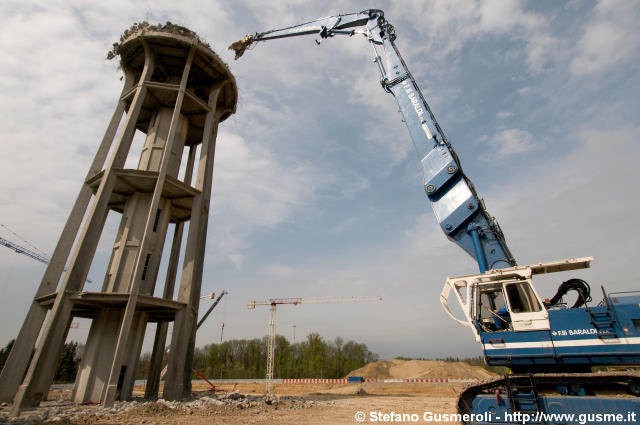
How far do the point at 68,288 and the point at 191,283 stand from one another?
4.36 metres

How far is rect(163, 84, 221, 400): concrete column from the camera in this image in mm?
13258

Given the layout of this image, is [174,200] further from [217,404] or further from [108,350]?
[217,404]

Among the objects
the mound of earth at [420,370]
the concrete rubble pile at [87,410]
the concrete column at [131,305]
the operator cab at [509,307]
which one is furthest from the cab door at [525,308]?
the mound of earth at [420,370]

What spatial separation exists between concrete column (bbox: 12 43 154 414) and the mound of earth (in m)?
43.6

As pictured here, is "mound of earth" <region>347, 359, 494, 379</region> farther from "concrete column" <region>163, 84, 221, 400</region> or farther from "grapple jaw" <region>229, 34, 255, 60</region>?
"grapple jaw" <region>229, 34, 255, 60</region>

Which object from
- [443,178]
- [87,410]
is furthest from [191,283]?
[443,178]

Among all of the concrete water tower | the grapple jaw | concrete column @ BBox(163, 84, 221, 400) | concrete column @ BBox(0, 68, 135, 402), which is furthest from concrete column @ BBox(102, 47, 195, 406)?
the grapple jaw

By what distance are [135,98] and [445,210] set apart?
1507 cm

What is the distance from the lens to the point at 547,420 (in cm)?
686

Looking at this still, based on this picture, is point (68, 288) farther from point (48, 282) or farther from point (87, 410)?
point (87, 410)

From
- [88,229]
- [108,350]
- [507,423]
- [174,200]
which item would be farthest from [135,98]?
[507,423]

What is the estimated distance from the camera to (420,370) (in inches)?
1873

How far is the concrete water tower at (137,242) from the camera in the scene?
12.3 m

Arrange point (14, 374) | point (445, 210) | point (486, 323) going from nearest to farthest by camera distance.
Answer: point (486, 323) → point (445, 210) → point (14, 374)
